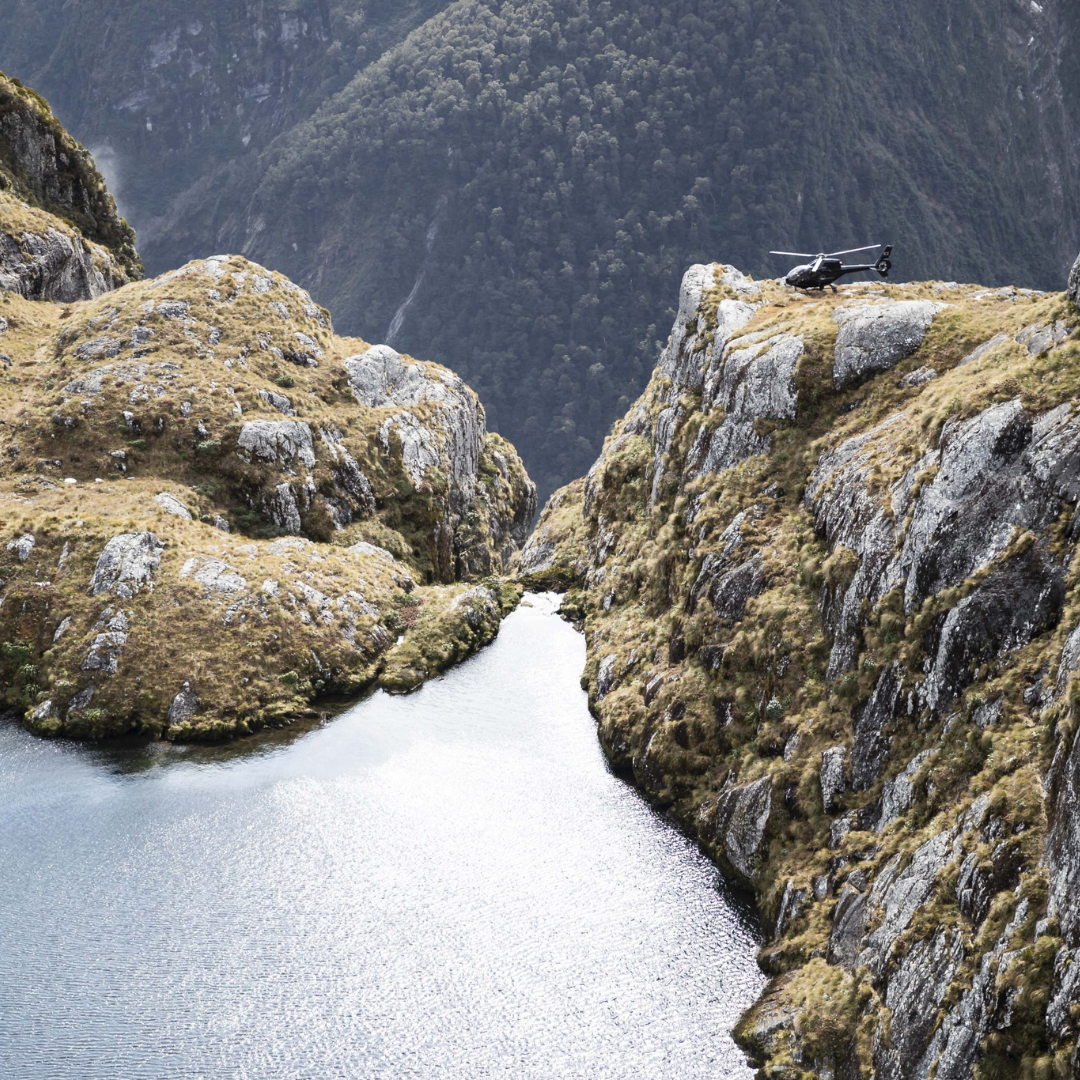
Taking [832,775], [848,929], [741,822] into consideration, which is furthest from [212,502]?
[848,929]

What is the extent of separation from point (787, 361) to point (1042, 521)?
25991 mm

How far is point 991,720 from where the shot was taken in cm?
3372

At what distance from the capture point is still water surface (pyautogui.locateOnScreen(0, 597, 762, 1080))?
117 ft

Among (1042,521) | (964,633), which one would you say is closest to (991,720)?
(964,633)

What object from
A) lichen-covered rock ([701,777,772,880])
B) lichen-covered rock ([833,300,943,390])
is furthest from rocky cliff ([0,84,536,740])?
lichen-covered rock ([833,300,943,390])

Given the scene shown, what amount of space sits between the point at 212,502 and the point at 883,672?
51396 mm

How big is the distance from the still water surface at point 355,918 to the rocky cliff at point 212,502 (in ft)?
A: 17.9

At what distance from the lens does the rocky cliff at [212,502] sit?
58781 millimetres

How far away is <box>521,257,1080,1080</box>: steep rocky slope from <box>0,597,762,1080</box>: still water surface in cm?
365

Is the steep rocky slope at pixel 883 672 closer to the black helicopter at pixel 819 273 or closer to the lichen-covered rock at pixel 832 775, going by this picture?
the lichen-covered rock at pixel 832 775

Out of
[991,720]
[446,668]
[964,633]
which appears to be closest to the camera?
[991,720]

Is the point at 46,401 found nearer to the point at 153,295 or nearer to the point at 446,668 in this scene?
the point at 153,295

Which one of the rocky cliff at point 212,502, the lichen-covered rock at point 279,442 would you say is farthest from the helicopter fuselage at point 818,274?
the lichen-covered rock at point 279,442

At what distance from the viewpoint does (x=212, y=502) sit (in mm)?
73562
